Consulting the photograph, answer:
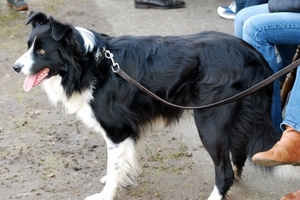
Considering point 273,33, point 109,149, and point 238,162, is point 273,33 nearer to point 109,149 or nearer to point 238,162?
point 238,162

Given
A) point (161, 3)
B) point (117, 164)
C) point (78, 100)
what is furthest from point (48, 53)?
point (161, 3)

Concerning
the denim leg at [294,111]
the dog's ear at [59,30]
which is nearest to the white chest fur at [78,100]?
the dog's ear at [59,30]

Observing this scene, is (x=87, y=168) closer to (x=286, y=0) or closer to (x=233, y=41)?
(x=233, y=41)

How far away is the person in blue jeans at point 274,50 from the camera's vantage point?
3232mm

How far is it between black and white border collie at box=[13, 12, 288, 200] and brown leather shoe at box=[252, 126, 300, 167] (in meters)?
0.22

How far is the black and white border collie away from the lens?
11.4 feet

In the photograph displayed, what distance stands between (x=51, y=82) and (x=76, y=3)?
15.1ft

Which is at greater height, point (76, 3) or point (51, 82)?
point (51, 82)

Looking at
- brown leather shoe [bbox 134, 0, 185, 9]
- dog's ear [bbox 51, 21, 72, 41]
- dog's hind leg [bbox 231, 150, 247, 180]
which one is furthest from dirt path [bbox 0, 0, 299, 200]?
brown leather shoe [bbox 134, 0, 185, 9]

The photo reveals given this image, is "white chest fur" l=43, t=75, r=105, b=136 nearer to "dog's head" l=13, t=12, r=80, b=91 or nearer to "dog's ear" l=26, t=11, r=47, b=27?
"dog's head" l=13, t=12, r=80, b=91

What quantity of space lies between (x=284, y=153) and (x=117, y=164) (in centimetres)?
125

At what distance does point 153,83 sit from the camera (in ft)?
11.9

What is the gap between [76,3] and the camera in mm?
8188

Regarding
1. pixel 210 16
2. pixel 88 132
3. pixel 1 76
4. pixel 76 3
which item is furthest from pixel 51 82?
pixel 76 3
